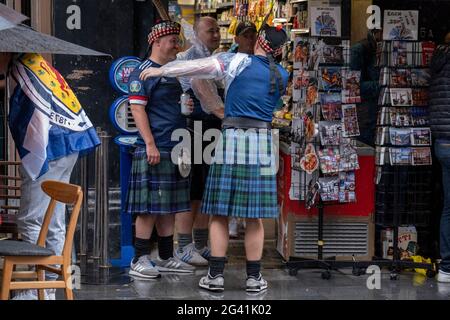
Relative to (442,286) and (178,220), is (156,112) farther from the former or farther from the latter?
(442,286)

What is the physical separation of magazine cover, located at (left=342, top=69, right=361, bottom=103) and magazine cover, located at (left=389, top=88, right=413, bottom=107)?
11.4 inches

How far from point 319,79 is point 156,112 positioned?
1449 mm

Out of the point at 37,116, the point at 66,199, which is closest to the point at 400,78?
the point at 37,116

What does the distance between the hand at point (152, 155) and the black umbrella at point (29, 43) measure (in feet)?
5.12

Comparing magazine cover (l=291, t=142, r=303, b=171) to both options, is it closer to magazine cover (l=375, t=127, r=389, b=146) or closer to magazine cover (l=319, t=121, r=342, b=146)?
magazine cover (l=319, t=121, r=342, b=146)

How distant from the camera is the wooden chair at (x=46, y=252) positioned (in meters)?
5.22

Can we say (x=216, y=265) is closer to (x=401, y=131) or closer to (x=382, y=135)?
(x=382, y=135)

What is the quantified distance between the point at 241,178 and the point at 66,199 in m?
1.73

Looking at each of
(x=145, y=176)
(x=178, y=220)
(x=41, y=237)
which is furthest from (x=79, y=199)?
(x=178, y=220)

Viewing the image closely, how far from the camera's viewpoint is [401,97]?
7727mm

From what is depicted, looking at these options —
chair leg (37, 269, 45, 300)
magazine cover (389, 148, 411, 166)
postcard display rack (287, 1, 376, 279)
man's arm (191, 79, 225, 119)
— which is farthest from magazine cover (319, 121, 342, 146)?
chair leg (37, 269, 45, 300)

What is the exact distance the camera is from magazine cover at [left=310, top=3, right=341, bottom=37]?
7766 millimetres

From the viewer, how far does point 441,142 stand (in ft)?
24.6

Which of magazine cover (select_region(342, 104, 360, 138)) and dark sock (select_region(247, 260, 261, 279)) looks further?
magazine cover (select_region(342, 104, 360, 138))
